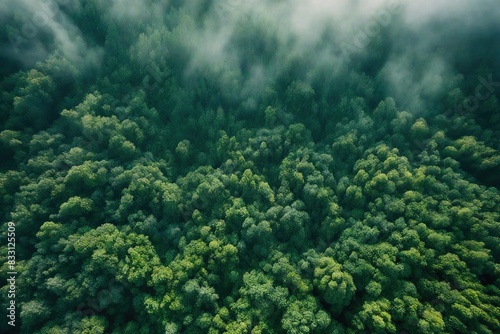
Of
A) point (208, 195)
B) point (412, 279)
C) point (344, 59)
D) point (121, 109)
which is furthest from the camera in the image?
point (344, 59)

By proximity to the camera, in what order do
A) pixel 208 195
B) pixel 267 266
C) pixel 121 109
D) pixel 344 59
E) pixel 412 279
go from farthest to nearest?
1. pixel 344 59
2. pixel 121 109
3. pixel 208 195
4. pixel 267 266
5. pixel 412 279

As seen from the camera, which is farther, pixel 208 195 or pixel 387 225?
pixel 208 195

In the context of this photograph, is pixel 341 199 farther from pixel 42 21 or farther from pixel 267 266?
pixel 42 21

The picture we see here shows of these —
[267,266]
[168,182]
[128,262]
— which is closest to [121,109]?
[168,182]

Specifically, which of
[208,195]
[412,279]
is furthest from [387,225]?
[208,195]

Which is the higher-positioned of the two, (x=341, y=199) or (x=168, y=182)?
(x=168, y=182)

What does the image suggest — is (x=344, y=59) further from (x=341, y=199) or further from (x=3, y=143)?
(x=3, y=143)

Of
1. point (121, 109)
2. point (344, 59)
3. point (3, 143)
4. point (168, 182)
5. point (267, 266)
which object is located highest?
point (344, 59)
